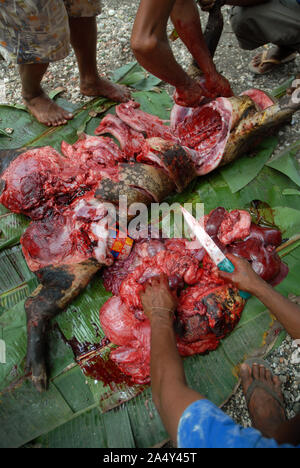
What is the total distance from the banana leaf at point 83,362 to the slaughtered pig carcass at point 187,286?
0.14 meters

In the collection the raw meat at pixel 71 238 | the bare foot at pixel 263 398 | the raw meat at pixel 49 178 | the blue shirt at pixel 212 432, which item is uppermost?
the raw meat at pixel 49 178

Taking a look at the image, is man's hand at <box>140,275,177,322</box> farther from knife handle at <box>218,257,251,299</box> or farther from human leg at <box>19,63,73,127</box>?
human leg at <box>19,63,73,127</box>

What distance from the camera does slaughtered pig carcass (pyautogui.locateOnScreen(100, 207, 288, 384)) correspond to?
2.53m

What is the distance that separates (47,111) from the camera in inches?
145

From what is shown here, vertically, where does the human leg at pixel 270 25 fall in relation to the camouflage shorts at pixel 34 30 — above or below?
below

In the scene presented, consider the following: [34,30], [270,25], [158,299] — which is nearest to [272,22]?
[270,25]

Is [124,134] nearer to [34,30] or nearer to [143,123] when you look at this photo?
[143,123]

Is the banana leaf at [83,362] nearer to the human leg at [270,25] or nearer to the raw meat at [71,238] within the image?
the raw meat at [71,238]

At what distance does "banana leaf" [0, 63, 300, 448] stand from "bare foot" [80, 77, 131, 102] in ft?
4.94

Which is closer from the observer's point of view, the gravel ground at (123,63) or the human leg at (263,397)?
the human leg at (263,397)

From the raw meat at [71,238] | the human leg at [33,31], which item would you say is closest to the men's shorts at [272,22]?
the human leg at [33,31]

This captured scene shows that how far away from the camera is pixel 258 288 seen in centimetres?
237

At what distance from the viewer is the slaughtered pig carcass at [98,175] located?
2.74 m

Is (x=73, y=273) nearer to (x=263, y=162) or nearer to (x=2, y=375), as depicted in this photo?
(x=2, y=375)
